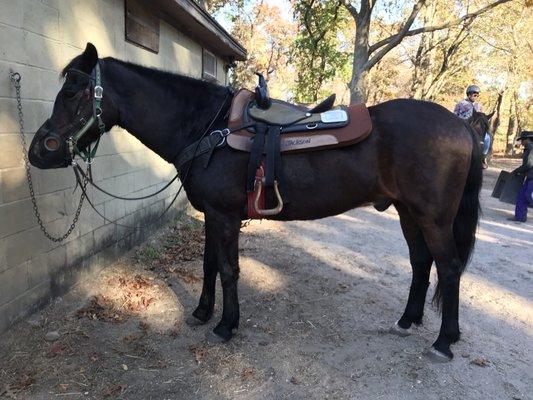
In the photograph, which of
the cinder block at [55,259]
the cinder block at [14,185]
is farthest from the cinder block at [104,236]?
the cinder block at [14,185]

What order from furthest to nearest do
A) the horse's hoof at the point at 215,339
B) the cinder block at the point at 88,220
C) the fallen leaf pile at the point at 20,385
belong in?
the cinder block at the point at 88,220 → the horse's hoof at the point at 215,339 → the fallen leaf pile at the point at 20,385

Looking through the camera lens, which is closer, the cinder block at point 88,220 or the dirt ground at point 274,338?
the dirt ground at point 274,338

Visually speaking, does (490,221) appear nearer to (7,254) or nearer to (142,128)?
(142,128)

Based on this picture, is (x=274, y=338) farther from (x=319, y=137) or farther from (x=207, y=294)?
(x=319, y=137)

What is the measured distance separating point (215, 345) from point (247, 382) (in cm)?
52

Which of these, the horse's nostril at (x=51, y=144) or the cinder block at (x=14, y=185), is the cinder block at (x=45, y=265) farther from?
the horse's nostril at (x=51, y=144)

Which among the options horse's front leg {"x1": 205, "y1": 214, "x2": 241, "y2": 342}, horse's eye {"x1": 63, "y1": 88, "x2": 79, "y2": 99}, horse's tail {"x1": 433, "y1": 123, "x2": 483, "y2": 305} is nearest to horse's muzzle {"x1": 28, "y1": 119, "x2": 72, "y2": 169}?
horse's eye {"x1": 63, "y1": 88, "x2": 79, "y2": 99}

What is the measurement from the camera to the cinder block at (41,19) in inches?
117

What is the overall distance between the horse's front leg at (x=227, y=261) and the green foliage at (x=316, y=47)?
33.8 feet

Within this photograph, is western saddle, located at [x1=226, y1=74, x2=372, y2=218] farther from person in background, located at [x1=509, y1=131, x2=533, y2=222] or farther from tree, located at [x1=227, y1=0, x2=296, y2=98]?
tree, located at [x1=227, y1=0, x2=296, y2=98]

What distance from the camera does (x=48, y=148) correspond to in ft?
8.67

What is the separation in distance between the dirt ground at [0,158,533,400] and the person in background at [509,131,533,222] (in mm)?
3280

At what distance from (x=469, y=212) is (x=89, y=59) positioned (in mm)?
2912

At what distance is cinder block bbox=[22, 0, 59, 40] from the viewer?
2980 mm
